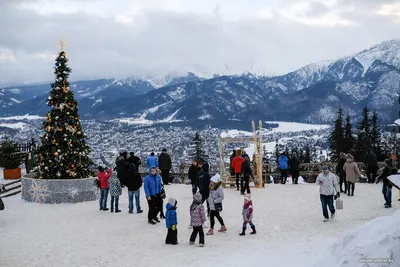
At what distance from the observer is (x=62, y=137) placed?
1850 cm

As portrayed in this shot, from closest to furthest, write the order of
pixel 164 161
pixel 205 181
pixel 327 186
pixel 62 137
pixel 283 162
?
pixel 205 181
pixel 327 186
pixel 62 137
pixel 164 161
pixel 283 162

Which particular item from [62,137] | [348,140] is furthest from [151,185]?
[348,140]

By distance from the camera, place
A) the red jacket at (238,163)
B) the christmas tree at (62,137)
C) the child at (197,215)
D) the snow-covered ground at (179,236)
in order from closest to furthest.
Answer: the snow-covered ground at (179,236) < the child at (197,215) < the christmas tree at (62,137) < the red jacket at (238,163)

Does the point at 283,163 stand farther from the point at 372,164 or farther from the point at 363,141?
the point at 363,141

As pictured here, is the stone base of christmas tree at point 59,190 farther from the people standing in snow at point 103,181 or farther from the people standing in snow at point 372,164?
the people standing in snow at point 372,164

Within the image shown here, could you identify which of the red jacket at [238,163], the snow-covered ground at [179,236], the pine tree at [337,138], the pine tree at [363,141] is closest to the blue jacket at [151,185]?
the snow-covered ground at [179,236]

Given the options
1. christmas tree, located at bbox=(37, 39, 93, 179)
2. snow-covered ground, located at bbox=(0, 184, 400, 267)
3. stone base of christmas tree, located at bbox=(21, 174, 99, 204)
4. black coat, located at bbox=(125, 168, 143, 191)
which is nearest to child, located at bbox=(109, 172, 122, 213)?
black coat, located at bbox=(125, 168, 143, 191)

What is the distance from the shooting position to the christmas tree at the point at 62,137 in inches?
719

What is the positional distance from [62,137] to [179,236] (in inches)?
358

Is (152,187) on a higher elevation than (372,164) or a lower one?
lower

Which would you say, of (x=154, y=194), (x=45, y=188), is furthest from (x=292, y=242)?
(x=45, y=188)

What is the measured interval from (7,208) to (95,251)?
7.57m

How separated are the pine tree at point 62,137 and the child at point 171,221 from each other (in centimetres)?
875

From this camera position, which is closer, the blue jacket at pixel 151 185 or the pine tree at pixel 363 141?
the blue jacket at pixel 151 185
